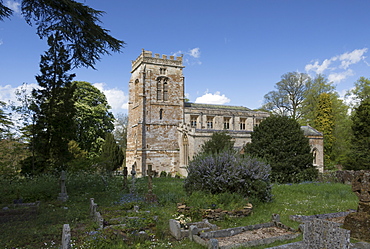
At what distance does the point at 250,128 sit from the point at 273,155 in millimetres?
17824

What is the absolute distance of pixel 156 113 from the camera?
31609mm

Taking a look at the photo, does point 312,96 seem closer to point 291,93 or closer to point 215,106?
point 291,93

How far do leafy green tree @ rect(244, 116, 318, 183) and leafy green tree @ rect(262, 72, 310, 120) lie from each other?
872 inches

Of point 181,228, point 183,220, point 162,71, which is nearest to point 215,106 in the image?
point 162,71

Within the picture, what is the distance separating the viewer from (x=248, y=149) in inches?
753

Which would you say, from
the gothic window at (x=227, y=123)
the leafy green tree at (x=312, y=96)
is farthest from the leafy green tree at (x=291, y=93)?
the gothic window at (x=227, y=123)

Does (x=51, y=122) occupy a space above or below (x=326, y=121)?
below

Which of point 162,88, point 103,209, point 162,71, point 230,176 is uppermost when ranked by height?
→ point 162,71

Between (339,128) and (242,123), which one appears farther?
(242,123)

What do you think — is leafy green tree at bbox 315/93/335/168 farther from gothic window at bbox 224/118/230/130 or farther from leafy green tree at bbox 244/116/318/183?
leafy green tree at bbox 244/116/318/183

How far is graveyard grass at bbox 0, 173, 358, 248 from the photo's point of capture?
604 centimetres

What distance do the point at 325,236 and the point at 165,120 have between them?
28.2 m

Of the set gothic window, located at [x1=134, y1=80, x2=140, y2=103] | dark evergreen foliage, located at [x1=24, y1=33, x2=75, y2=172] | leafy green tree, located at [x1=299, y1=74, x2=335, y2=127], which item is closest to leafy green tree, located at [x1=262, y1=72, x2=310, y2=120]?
leafy green tree, located at [x1=299, y1=74, x2=335, y2=127]

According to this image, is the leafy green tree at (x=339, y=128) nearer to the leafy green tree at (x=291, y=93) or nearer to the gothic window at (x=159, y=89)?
the leafy green tree at (x=291, y=93)
